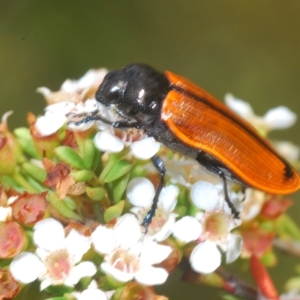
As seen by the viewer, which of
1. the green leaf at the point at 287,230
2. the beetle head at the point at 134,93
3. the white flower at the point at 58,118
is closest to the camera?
the white flower at the point at 58,118

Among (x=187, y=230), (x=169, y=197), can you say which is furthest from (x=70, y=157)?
(x=187, y=230)

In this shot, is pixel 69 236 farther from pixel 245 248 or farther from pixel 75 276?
pixel 245 248

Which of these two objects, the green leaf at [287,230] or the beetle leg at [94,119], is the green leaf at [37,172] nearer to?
the beetle leg at [94,119]

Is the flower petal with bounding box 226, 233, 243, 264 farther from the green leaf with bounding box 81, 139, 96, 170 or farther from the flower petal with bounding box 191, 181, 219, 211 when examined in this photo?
the green leaf with bounding box 81, 139, 96, 170

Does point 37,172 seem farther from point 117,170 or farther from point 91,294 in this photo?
point 91,294

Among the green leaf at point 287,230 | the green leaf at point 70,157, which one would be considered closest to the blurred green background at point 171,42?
the green leaf at point 287,230
